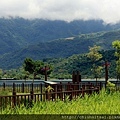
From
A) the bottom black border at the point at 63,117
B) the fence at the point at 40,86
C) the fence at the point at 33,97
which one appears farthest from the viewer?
the fence at the point at 40,86

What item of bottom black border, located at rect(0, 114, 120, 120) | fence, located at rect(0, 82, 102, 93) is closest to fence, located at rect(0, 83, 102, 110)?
fence, located at rect(0, 82, 102, 93)

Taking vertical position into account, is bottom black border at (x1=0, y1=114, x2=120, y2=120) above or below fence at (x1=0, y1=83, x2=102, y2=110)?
below

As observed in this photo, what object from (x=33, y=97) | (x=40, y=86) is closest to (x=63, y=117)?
(x=33, y=97)

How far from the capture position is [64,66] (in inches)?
7347

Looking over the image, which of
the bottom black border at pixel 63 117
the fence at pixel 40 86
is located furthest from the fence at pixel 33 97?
the bottom black border at pixel 63 117

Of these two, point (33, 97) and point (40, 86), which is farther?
point (40, 86)

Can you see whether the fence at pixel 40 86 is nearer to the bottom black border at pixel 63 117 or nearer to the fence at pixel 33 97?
the fence at pixel 33 97

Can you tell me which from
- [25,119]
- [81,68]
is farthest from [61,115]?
[81,68]

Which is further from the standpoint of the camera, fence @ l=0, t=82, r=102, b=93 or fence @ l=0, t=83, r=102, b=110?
fence @ l=0, t=82, r=102, b=93

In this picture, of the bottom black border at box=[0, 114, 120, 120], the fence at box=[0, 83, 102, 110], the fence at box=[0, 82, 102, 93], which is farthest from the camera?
the fence at box=[0, 82, 102, 93]

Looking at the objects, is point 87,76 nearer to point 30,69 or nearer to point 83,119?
point 30,69

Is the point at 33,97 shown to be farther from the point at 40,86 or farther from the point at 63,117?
the point at 40,86

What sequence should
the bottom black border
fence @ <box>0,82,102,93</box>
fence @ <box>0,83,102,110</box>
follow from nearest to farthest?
the bottom black border < fence @ <box>0,83,102,110</box> < fence @ <box>0,82,102,93</box>

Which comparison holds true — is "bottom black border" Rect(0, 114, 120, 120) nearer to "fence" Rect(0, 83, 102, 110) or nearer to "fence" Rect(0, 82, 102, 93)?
"fence" Rect(0, 83, 102, 110)
